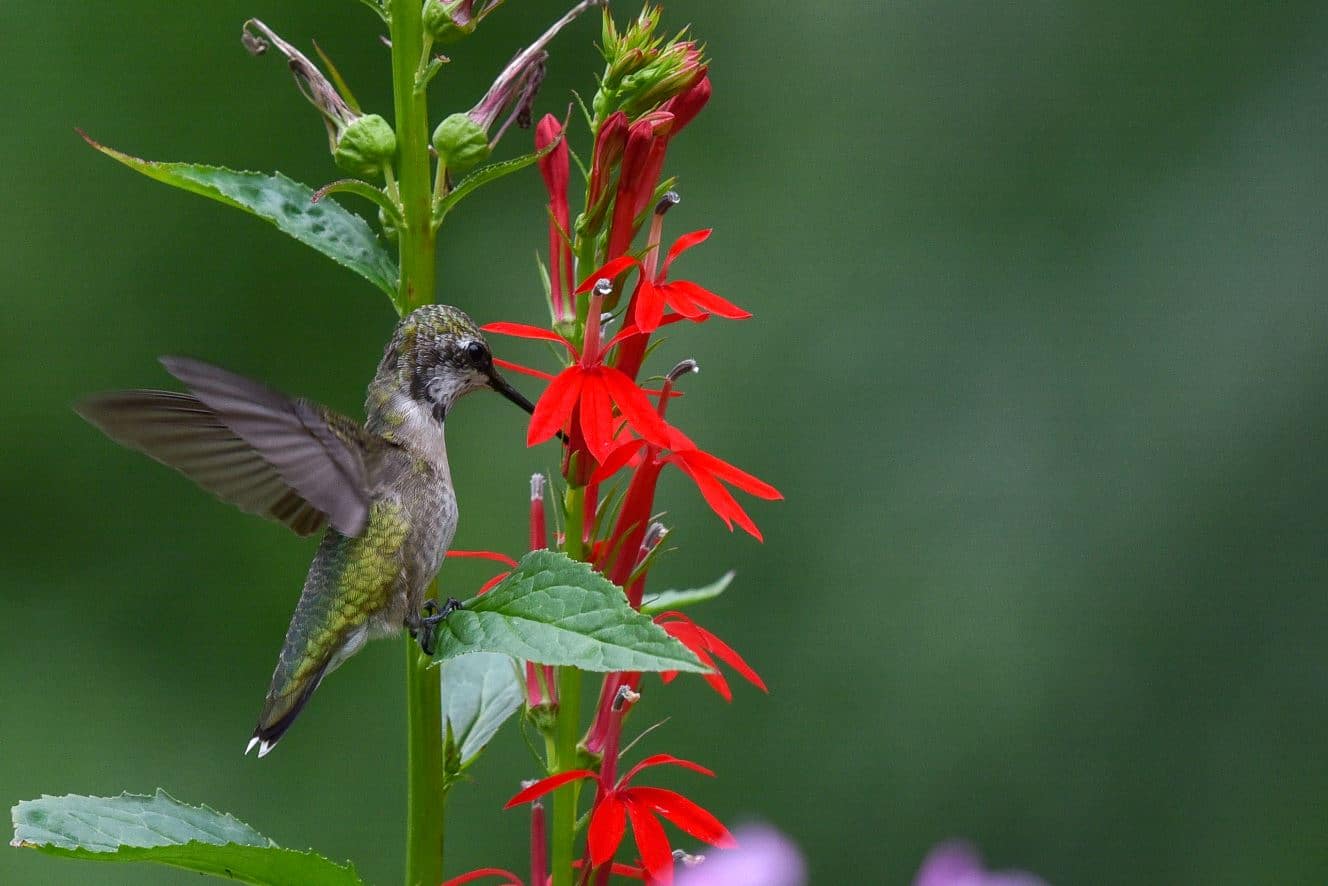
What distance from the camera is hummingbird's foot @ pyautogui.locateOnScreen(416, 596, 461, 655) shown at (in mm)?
905

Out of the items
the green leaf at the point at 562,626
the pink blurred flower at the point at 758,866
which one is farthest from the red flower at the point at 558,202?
the pink blurred flower at the point at 758,866

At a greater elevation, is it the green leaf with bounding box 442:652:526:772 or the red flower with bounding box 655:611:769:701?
the red flower with bounding box 655:611:769:701

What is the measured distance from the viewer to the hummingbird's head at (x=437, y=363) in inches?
41.0

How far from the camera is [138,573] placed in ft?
8.36

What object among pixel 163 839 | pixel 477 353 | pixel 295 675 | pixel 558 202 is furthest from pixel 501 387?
pixel 163 839

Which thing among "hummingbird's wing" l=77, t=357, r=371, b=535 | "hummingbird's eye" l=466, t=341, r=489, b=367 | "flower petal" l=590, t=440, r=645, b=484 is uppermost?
"hummingbird's eye" l=466, t=341, r=489, b=367

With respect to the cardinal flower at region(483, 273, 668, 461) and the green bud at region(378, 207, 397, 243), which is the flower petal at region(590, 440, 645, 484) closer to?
the cardinal flower at region(483, 273, 668, 461)

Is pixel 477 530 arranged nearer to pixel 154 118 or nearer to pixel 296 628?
pixel 154 118

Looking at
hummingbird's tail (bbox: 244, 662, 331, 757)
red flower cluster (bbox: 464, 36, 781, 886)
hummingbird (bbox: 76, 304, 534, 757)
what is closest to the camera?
red flower cluster (bbox: 464, 36, 781, 886)

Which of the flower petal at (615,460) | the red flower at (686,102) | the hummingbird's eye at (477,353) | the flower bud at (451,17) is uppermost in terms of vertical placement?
the flower bud at (451,17)

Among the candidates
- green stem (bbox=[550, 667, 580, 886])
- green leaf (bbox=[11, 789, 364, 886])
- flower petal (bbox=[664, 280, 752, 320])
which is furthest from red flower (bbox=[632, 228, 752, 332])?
green leaf (bbox=[11, 789, 364, 886])

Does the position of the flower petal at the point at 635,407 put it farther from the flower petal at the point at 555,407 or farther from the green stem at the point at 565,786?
the green stem at the point at 565,786

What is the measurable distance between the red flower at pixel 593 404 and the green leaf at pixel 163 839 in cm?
26

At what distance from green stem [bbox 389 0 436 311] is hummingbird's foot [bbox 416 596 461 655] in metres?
0.20
